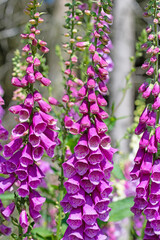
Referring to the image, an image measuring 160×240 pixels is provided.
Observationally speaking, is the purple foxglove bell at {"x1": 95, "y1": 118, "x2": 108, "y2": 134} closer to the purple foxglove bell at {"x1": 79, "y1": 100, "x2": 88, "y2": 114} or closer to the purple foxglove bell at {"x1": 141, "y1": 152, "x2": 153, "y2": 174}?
the purple foxglove bell at {"x1": 79, "y1": 100, "x2": 88, "y2": 114}

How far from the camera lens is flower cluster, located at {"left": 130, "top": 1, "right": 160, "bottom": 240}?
4.53 feet

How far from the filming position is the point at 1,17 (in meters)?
7.76

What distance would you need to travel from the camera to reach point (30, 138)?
133cm

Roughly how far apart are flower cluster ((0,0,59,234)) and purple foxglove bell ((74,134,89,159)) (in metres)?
0.10

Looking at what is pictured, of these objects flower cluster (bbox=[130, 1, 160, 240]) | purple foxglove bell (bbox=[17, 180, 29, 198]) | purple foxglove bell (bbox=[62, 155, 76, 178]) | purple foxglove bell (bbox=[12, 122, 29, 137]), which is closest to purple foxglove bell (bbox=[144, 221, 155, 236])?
flower cluster (bbox=[130, 1, 160, 240])

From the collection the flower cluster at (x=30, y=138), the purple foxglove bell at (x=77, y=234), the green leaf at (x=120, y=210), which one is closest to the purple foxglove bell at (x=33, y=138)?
the flower cluster at (x=30, y=138)

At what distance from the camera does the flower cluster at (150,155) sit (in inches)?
54.3

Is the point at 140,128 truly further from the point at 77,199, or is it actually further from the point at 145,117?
the point at 77,199

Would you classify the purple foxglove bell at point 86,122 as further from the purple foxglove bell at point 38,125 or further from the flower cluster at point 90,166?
the purple foxglove bell at point 38,125

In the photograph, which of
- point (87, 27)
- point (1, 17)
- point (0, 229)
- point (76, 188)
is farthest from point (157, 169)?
point (1, 17)

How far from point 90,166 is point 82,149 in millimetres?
65

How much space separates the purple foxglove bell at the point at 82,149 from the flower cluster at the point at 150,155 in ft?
0.72

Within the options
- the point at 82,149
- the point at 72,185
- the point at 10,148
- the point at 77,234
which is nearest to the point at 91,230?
the point at 77,234

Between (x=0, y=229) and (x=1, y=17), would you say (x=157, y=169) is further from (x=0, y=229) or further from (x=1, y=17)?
(x=1, y=17)
